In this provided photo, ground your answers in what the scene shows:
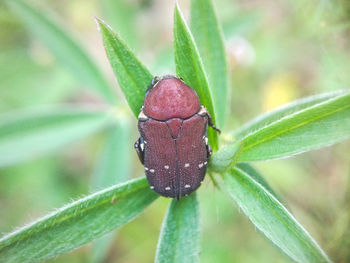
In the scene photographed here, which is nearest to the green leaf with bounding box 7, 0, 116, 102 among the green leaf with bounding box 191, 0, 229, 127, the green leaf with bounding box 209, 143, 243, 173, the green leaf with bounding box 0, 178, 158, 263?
the green leaf with bounding box 191, 0, 229, 127

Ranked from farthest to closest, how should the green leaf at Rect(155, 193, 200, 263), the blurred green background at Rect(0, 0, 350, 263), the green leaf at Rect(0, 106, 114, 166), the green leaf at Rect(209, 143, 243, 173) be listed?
the blurred green background at Rect(0, 0, 350, 263) < the green leaf at Rect(0, 106, 114, 166) < the green leaf at Rect(155, 193, 200, 263) < the green leaf at Rect(209, 143, 243, 173)

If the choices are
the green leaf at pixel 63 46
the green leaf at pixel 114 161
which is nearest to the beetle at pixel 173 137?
the green leaf at pixel 114 161

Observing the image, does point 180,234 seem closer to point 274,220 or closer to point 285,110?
point 274,220

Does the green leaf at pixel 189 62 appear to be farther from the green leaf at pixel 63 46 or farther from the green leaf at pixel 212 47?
the green leaf at pixel 63 46

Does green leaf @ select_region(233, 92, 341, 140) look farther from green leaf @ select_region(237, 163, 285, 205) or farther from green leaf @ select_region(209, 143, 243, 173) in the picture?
green leaf @ select_region(209, 143, 243, 173)

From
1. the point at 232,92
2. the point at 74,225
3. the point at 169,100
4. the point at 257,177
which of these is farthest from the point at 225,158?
the point at 232,92

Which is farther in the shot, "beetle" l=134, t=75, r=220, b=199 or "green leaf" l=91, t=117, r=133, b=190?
"green leaf" l=91, t=117, r=133, b=190
